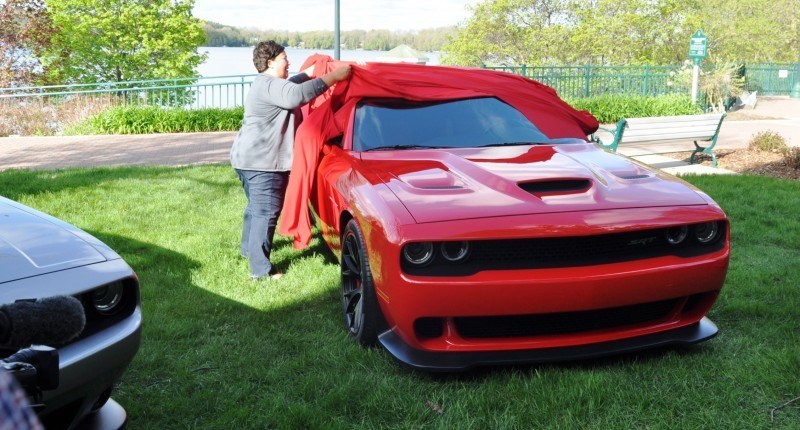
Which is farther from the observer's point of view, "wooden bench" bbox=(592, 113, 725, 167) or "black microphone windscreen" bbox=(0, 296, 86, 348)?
"wooden bench" bbox=(592, 113, 725, 167)

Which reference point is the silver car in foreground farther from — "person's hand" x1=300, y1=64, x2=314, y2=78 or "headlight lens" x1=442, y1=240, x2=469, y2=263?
"person's hand" x1=300, y1=64, x2=314, y2=78

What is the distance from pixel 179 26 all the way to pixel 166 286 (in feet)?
101

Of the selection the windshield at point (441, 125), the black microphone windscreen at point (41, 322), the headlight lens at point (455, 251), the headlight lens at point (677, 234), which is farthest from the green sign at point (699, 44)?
the black microphone windscreen at point (41, 322)

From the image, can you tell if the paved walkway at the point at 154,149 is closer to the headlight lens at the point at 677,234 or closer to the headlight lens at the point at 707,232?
the headlight lens at the point at 707,232

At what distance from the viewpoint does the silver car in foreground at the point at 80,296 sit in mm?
2404

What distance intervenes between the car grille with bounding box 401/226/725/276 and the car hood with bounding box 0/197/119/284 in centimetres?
137

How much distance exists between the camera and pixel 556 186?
380cm

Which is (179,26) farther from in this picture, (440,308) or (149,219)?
(440,308)

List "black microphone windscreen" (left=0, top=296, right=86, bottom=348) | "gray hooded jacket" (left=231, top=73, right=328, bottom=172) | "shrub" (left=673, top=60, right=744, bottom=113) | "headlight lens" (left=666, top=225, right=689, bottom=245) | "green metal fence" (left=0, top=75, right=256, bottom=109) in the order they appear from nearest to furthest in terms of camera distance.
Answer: "black microphone windscreen" (left=0, top=296, right=86, bottom=348)
"headlight lens" (left=666, top=225, right=689, bottom=245)
"gray hooded jacket" (left=231, top=73, right=328, bottom=172)
"green metal fence" (left=0, top=75, right=256, bottom=109)
"shrub" (left=673, top=60, right=744, bottom=113)

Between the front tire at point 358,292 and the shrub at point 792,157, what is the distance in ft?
26.1

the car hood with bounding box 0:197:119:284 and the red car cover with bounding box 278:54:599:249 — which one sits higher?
the red car cover with bounding box 278:54:599:249

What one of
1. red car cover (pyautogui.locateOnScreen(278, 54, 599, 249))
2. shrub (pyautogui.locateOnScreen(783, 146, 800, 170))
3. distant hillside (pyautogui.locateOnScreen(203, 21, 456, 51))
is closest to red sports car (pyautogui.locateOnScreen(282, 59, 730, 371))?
red car cover (pyautogui.locateOnScreen(278, 54, 599, 249))

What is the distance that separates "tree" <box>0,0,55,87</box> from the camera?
2548cm

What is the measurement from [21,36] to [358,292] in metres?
26.1
